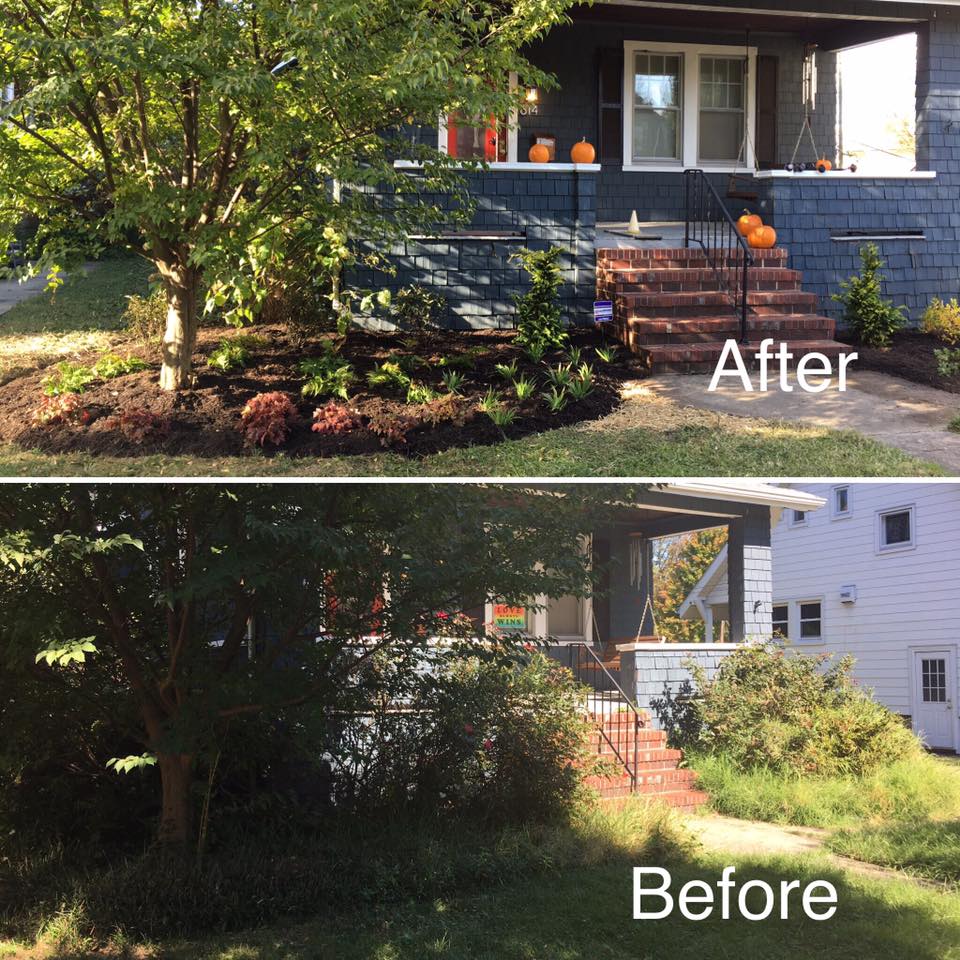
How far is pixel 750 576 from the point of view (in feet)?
20.6

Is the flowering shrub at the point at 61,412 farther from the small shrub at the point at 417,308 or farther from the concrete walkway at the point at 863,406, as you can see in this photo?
the concrete walkway at the point at 863,406

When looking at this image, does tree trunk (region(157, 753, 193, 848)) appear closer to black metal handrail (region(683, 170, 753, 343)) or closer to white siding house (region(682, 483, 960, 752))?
white siding house (region(682, 483, 960, 752))

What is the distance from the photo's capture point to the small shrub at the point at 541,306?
8906mm

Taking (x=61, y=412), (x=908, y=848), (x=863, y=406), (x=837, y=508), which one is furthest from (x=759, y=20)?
(x=908, y=848)

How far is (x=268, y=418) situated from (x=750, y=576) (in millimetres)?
3118

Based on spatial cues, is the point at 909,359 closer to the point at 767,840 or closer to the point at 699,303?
the point at 699,303

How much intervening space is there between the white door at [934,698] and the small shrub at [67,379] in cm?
571

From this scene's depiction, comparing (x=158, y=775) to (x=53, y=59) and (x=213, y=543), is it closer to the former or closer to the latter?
(x=213, y=543)

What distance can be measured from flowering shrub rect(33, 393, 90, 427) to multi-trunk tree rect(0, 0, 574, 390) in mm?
713

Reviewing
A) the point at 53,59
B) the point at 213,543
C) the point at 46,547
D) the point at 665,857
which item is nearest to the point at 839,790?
the point at 665,857

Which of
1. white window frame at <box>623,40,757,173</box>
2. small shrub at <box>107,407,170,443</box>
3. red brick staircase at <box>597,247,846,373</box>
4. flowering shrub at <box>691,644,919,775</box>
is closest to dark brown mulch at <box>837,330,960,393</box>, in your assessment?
Result: red brick staircase at <box>597,247,846,373</box>

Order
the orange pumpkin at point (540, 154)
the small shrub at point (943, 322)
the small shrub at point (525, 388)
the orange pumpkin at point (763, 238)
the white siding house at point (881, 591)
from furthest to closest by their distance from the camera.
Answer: the orange pumpkin at point (540, 154)
the orange pumpkin at point (763, 238)
the small shrub at point (943, 322)
the small shrub at point (525, 388)
the white siding house at point (881, 591)

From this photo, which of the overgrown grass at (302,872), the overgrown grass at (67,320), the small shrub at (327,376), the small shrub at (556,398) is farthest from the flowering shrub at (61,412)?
the small shrub at (556,398)

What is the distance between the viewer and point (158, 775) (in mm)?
7223
